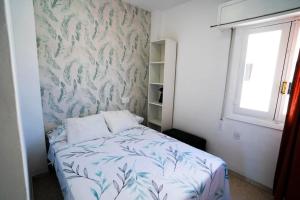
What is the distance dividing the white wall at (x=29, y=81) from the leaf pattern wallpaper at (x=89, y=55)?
185mm

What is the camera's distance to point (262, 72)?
1832mm

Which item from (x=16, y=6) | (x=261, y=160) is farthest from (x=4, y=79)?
(x=261, y=160)

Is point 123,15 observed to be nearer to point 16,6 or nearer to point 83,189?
point 16,6

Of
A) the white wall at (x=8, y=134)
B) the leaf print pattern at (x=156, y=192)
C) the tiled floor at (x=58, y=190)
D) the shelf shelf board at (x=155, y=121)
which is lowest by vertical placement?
the tiled floor at (x=58, y=190)

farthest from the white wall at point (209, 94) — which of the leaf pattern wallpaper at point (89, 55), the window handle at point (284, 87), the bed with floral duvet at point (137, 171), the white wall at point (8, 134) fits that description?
the white wall at point (8, 134)

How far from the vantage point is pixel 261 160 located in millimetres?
1881

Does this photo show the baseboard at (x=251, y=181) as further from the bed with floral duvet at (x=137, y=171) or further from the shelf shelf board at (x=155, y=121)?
the shelf shelf board at (x=155, y=121)

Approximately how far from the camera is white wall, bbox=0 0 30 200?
48cm

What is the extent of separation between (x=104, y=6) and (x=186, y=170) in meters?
2.45

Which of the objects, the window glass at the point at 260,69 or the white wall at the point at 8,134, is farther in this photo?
the window glass at the point at 260,69

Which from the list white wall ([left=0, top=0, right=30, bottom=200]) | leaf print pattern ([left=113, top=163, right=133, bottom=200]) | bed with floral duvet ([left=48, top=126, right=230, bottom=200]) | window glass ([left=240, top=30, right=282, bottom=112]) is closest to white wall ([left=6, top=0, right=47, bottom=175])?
bed with floral duvet ([left=48, top=126, right=230, bottom=200])

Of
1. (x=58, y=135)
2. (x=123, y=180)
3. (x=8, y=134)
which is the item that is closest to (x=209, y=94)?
(x=123, y=180)

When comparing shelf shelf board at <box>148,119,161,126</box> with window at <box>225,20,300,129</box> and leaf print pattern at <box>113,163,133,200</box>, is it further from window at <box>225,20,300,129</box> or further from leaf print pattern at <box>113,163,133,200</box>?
leaf print pattern at <box>113,163,133,200</box>

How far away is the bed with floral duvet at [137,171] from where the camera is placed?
43.7 inches
